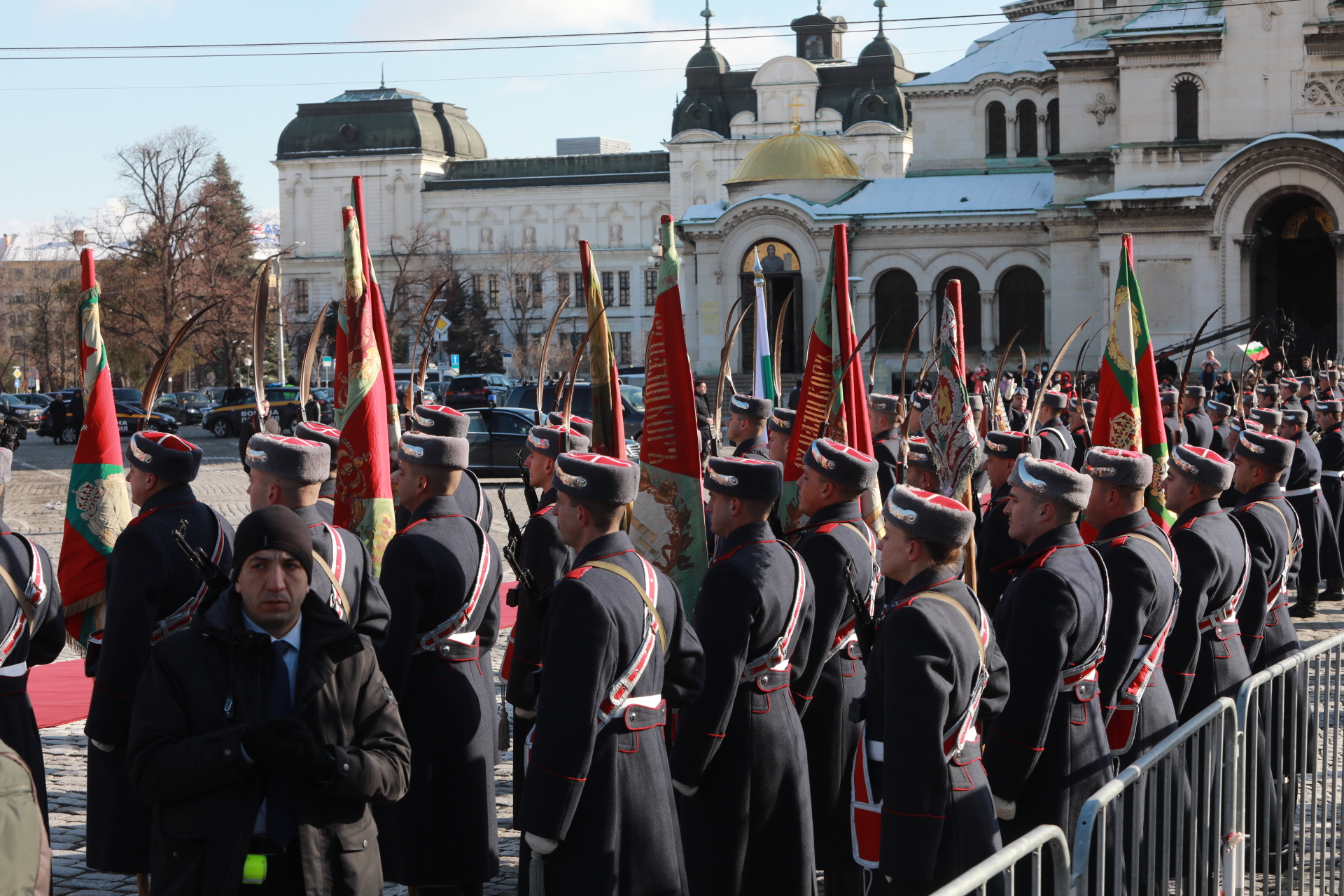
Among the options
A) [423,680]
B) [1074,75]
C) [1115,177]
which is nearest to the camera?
[423,680]

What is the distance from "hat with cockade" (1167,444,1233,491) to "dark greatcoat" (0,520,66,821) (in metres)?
4.84

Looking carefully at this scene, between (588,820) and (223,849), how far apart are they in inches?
47.7

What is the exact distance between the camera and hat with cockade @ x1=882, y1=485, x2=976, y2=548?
4520 millimetres

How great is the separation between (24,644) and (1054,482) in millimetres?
3765

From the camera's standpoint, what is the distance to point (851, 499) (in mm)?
5809

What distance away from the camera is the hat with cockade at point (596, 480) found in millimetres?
4645

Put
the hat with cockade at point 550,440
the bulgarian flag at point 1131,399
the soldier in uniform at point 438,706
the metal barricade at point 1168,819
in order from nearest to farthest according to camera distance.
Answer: the metal barricade at point 1168,819, the soldier in uniform at point 438,706, the hat with cockade at point 550,440, the bulgarian flag at point 1131,399

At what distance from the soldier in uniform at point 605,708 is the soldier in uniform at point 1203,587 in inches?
101

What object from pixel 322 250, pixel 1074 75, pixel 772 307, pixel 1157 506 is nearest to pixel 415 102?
pixel 322 250

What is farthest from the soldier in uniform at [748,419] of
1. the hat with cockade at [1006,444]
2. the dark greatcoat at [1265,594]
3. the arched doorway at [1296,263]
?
the arched doorway at [1296,263]

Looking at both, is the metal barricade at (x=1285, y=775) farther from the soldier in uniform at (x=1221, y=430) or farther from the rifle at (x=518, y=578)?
the soldier in uniform at (x=1221, y=430)

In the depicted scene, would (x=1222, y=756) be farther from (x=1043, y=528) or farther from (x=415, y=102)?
(x=415, y=102)

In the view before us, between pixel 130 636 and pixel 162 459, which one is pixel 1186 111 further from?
pixel 130 636

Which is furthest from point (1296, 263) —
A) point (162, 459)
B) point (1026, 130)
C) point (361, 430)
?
point (162, 459)
